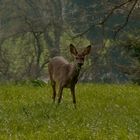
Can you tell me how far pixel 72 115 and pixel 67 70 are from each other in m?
3.02

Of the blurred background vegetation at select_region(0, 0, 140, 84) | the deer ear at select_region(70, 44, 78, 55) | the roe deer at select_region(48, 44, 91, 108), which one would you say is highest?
the deer ear at select_region(70, 44, 78, 55)

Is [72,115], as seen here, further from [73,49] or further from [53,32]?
[53,32]

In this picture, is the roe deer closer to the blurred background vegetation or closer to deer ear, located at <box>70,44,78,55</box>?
deer ear, located at <box>70,44,78,55</box>

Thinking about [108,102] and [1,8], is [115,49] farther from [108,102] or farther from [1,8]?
[108,102]

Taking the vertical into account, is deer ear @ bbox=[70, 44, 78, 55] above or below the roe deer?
above

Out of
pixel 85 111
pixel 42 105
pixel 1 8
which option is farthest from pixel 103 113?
pixel 1 8

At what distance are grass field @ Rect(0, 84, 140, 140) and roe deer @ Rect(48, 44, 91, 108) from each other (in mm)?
627

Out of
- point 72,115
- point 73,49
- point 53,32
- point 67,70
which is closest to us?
point 72,115

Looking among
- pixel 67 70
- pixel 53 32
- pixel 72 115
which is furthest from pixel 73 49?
pixel 53 32

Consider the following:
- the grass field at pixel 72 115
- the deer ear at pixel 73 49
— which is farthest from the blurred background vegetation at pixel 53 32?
the deer ear at pixel 73 49

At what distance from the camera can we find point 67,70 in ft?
57.5

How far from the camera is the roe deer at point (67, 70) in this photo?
16125 mm

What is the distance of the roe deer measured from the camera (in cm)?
1612

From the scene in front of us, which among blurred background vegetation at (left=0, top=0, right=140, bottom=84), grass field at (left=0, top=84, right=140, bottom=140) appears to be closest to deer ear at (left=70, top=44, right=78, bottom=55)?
grass field at (left=0, top=84, right=140, bottom=140)
